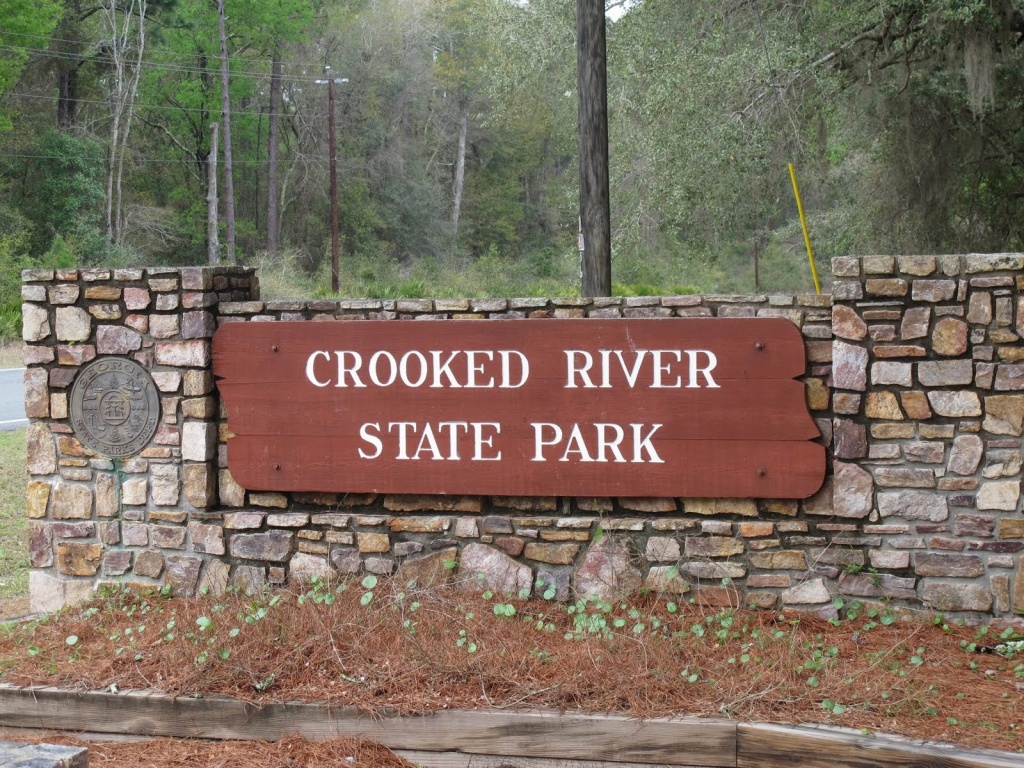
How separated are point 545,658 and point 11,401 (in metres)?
11.1

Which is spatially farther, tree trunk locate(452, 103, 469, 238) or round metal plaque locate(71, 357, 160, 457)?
tree trunk locate(452, 103, 469, 238)

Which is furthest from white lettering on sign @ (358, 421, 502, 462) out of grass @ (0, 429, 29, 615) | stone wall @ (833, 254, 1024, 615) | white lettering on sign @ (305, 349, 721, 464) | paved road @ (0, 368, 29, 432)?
paved road @ (0, 368, 29, 432)

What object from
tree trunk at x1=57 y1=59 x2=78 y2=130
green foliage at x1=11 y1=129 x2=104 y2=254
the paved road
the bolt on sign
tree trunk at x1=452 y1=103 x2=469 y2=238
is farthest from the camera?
tree trunk at x1=452 y1=103 x2=469 y2=238

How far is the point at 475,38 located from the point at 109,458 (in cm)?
3527

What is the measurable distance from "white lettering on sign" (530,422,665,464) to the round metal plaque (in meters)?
1.91

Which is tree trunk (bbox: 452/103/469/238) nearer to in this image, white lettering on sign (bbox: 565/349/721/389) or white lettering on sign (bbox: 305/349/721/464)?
white lettering on sign (bbox: 305/349/721/464)

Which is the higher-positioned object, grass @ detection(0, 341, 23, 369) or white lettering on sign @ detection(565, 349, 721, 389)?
grass @ detection(0, 341, 23, 369)

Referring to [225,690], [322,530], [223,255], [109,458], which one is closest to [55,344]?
[109,458]

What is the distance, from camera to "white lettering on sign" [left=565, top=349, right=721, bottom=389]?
4.77 meters

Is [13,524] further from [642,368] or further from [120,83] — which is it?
[120,83]

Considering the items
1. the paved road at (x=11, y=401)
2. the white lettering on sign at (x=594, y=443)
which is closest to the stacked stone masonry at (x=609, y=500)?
the white lettering on sign at (x=594, y=443)

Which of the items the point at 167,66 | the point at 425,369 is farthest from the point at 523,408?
the point at 167,66

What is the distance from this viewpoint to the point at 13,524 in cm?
757

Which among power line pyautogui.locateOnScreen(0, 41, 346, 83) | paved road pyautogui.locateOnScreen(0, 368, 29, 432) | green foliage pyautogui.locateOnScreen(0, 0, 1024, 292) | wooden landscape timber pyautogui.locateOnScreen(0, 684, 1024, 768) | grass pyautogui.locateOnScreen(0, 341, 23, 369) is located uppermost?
power line pyautogui.locateOnScreen(0, 41, 346, 83)
